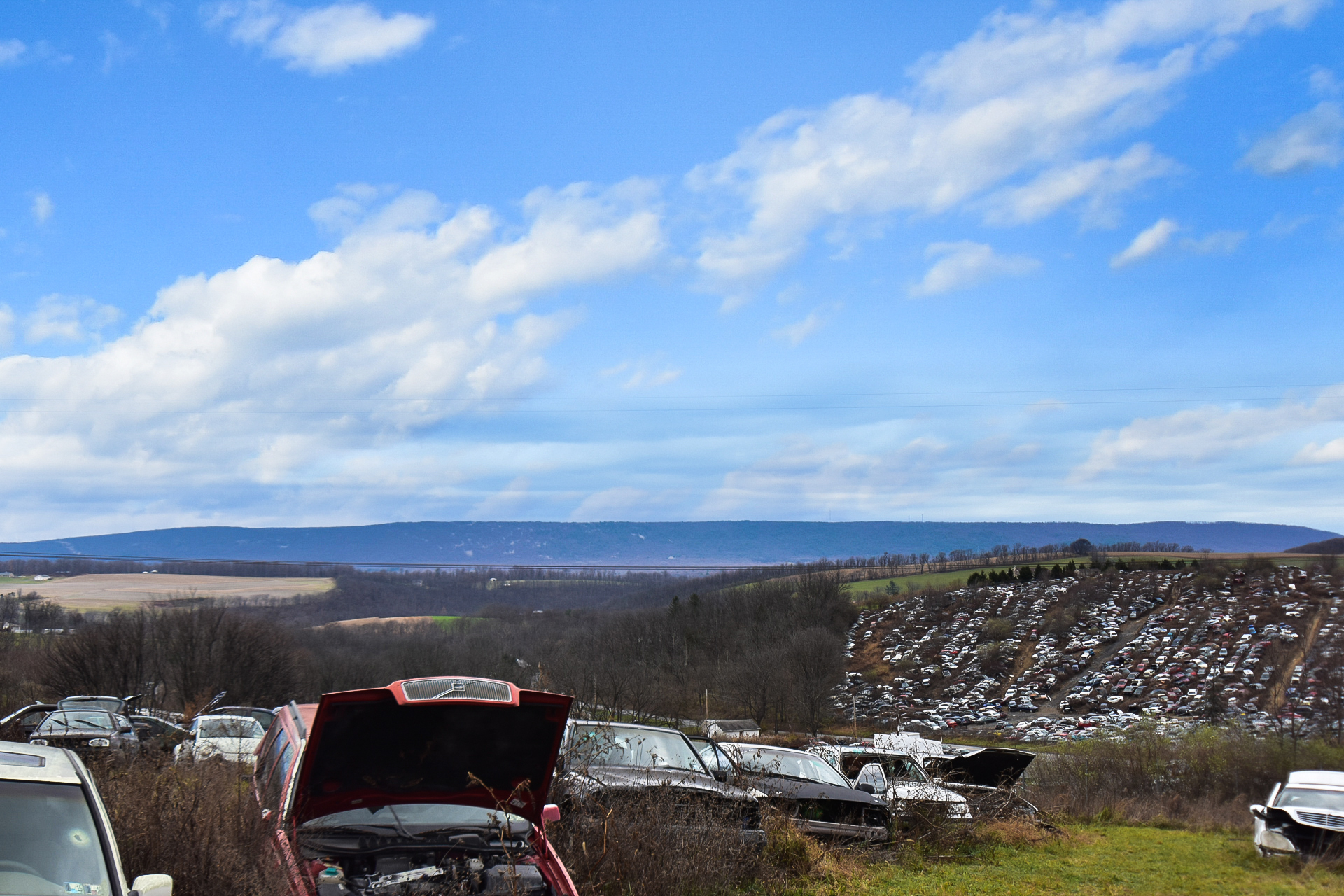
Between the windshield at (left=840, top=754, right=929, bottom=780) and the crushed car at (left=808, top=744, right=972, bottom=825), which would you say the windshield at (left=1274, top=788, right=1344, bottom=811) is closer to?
the crushed car at (left=808, top=744, right=972, bottom=825)

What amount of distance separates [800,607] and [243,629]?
60222 millimetres

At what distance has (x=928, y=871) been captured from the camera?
1010cm

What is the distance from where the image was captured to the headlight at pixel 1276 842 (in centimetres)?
1192

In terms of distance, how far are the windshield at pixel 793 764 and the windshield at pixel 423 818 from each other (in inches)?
198

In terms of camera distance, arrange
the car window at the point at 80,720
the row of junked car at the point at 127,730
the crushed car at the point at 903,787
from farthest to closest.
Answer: the car window at the point at 80,720 < the crushed car at the point at 903,787 < the row of junked car at the point at 127,730

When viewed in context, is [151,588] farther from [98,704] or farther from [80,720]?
[80,720]

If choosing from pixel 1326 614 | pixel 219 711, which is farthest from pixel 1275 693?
pixel 219 711

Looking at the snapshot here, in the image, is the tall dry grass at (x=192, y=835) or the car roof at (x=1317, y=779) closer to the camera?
the tall dry grass at (x=192, y=835)

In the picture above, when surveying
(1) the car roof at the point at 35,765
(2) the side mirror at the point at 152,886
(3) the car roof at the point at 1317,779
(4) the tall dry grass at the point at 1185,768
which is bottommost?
(4) the tall dry grass at the point at 1185,768

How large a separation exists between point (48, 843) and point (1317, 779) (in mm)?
15006

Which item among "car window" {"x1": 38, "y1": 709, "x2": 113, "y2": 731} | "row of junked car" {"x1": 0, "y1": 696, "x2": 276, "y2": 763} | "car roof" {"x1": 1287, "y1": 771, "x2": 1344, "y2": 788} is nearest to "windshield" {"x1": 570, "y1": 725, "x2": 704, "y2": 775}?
"row of junked car" {"x1": 0, "y1": 696, "x2": 276, "y2": 763}

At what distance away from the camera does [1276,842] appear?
12070 millimetres

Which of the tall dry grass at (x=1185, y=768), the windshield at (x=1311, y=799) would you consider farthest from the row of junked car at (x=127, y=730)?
the tall dry grass at (x=1185, y=768)

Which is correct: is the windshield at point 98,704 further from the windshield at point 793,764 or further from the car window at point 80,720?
the windshield at point 793,764
